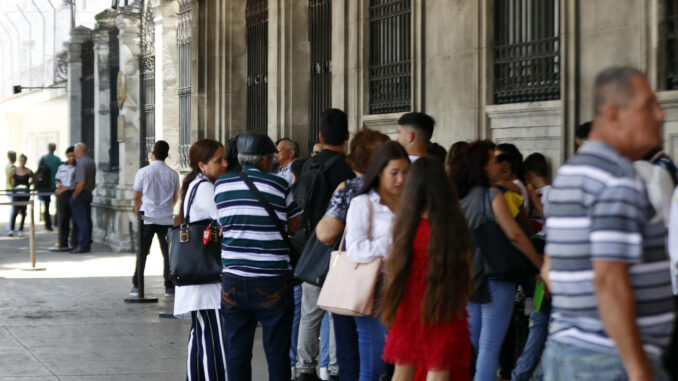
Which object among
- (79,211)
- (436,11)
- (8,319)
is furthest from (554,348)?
(79,211)

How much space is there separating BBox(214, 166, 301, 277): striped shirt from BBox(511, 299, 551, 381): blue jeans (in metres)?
1.84

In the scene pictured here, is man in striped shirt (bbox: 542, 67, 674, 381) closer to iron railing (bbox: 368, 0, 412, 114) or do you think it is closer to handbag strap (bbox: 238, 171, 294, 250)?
handbag strap (bbox: 238, 171, 294, 250)

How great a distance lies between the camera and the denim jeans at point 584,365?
3.38m

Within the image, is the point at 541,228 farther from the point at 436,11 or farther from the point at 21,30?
the point at 21,30

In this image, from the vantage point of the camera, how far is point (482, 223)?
21.2 feet

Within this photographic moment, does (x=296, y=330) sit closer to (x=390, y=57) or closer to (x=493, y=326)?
(x=493, y=326)

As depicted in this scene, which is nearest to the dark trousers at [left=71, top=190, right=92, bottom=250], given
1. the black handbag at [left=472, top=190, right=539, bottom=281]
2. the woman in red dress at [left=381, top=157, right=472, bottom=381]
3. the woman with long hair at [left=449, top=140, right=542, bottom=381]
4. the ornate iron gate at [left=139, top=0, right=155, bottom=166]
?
the ornate iron gate at [left=139, top=0, right=155, bottom=166]

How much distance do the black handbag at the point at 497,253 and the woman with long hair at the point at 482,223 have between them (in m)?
0.03

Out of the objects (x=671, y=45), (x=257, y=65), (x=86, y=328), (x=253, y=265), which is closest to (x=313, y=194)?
(x=253, y=265)

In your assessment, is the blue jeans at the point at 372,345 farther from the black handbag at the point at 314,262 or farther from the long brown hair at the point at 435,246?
the long brown hair at the point at 435,246

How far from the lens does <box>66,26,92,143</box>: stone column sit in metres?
24.7

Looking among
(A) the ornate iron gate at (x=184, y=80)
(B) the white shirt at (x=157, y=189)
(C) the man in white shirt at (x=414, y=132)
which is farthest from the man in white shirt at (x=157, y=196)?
(C) the man in white shirt at (x=414, y=132)

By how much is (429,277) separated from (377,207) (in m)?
0.79

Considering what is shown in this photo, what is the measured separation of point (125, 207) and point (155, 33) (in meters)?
3.22
